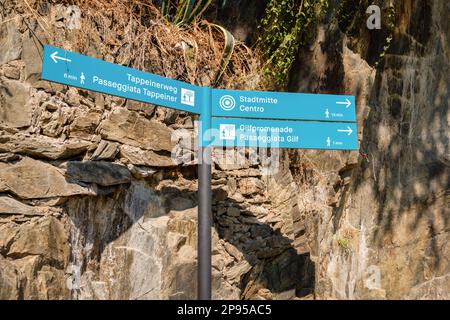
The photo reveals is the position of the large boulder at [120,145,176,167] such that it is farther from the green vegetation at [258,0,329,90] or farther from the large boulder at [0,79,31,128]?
the green vegetation at [258,0,329,90]

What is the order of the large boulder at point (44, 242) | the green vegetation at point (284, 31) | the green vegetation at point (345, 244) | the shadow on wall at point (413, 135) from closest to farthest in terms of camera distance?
the large boulder at point (44, 242) < the green vegetation at point (284, 31) < the green vegetation at point (345, 244) < the shadow on wall at point (413, 135)

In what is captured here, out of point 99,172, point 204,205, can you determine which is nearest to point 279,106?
point 204,205

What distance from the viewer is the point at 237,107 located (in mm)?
4070

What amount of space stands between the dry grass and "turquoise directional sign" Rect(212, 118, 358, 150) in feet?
4.64

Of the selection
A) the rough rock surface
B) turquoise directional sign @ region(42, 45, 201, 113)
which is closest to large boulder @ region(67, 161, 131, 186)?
the rough rock surface

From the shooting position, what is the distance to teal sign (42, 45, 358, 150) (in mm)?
3750

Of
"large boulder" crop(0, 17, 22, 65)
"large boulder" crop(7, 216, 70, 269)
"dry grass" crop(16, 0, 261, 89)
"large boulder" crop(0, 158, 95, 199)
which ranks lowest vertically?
"large boulder" crop(7, 216, 70, 269)

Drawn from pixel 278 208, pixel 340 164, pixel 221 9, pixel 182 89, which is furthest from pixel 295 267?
pixel 221 9

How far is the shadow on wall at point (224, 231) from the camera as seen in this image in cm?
436

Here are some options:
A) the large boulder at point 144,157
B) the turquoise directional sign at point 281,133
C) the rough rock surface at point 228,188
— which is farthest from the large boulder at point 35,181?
the turquoise directional sign at point 281,133

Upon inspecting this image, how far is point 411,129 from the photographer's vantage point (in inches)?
259

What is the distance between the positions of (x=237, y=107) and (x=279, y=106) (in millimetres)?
332

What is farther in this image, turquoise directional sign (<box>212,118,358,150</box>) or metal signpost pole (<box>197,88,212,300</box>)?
turquoise directional sign (<box>212,118,358,150</box>)

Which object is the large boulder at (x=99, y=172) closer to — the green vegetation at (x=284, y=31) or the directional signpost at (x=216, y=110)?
the directional signpost at (x=216, y=110)
